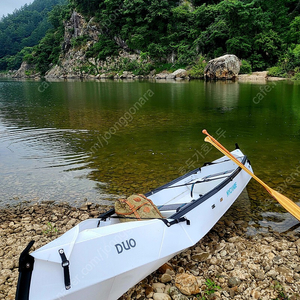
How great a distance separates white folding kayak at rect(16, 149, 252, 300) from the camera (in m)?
2.46

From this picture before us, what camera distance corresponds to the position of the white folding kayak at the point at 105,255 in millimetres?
2465

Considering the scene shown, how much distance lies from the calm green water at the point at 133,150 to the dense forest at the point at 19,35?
377 ft

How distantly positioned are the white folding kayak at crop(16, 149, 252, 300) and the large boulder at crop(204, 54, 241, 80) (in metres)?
43.4

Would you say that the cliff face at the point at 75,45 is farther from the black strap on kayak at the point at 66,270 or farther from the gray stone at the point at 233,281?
the black strap on kayak at the point at 66,270

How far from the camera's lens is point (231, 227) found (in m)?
4.76

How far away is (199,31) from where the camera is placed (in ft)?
180

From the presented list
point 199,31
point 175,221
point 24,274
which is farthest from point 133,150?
point 199,31

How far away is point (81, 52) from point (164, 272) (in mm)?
76863

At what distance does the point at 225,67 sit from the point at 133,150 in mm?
39188

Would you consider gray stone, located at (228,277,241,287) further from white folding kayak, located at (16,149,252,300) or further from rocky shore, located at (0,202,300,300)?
white folding kayak, located at (16,149,252,300)

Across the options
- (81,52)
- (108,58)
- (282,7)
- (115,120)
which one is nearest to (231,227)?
(115,120)

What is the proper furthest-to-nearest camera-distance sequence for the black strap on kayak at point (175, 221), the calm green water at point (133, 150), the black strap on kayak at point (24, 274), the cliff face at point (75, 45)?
the cliff face at point (75, 45)
the calm green water at point (133, 150)
the black strap on kayak at point (175, 221)
the black strap on kayak at point (24, 274)

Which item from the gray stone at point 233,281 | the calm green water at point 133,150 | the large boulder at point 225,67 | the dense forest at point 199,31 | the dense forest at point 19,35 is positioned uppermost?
the dense forest at point 19,35

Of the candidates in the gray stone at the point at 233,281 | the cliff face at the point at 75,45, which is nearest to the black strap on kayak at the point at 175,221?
the gray stone at the point at 233,281
